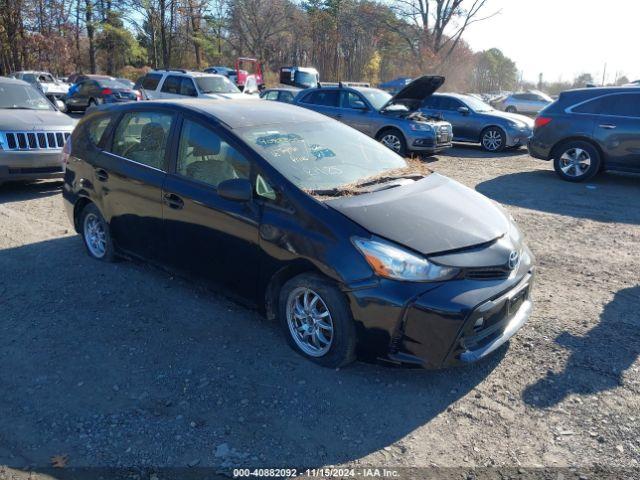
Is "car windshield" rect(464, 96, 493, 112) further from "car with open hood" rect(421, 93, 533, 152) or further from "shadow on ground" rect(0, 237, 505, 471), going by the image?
"shadow on ground" rect(0, 237, 505, 471)

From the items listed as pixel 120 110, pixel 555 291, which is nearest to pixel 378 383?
pixel 555 291

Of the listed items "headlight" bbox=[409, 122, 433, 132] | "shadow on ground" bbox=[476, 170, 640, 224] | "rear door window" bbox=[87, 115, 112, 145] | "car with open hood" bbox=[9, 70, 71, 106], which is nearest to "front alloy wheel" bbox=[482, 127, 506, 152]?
"headlight" bbox=[409, 122, 433, 132]

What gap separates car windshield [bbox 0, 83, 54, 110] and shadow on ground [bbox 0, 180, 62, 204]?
1.32 m

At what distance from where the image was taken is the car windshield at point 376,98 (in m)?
12.8

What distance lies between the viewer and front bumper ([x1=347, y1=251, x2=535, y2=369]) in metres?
3.03

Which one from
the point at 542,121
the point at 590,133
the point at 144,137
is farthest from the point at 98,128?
the point at 590,133

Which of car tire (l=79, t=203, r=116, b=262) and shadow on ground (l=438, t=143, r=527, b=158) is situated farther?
shadow on ground (l=438, t=143, r=527, b=158)

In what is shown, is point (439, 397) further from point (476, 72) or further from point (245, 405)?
point (476, 72)

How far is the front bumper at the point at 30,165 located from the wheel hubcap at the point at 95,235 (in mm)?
3222

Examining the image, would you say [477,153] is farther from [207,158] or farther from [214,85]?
[207,158]

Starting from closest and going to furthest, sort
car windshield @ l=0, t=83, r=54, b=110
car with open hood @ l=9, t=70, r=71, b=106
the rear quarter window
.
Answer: car windshield @ l=0, t=83, r=54, b=110, the rear quarter window, car with open hood @ l=9, t=70, r=71, b=106

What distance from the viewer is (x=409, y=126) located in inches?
475

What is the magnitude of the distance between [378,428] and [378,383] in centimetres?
43

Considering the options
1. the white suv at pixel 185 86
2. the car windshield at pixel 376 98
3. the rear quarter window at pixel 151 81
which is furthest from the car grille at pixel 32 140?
the rear quarter window at pixel 151 81
